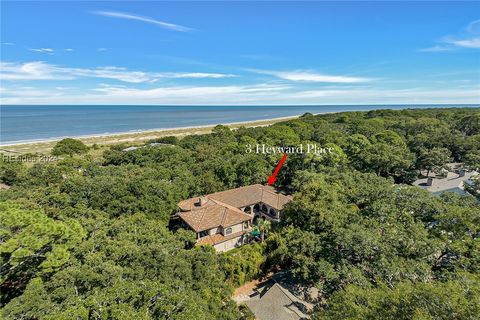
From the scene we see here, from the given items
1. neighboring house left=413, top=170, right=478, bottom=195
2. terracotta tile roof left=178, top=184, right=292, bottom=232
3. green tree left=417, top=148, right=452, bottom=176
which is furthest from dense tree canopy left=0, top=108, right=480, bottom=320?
green tree left=417, top=148, right=452, bottom=176

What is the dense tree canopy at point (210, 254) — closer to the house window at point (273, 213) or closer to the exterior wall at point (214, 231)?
the house window at point (273, 213)

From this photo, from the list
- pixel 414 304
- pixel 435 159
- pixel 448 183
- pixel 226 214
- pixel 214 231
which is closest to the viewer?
pixel 414 304

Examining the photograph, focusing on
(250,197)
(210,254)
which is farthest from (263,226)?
(210,254)

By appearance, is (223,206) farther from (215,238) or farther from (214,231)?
(215,238)

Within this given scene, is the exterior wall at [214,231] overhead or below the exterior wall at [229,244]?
overhead

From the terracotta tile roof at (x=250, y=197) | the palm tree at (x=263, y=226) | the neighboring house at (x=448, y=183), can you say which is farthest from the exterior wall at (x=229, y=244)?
the neighboring house at (x=448, y=183)

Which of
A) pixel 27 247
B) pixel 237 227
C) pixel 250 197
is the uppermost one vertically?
pixel 27 247
